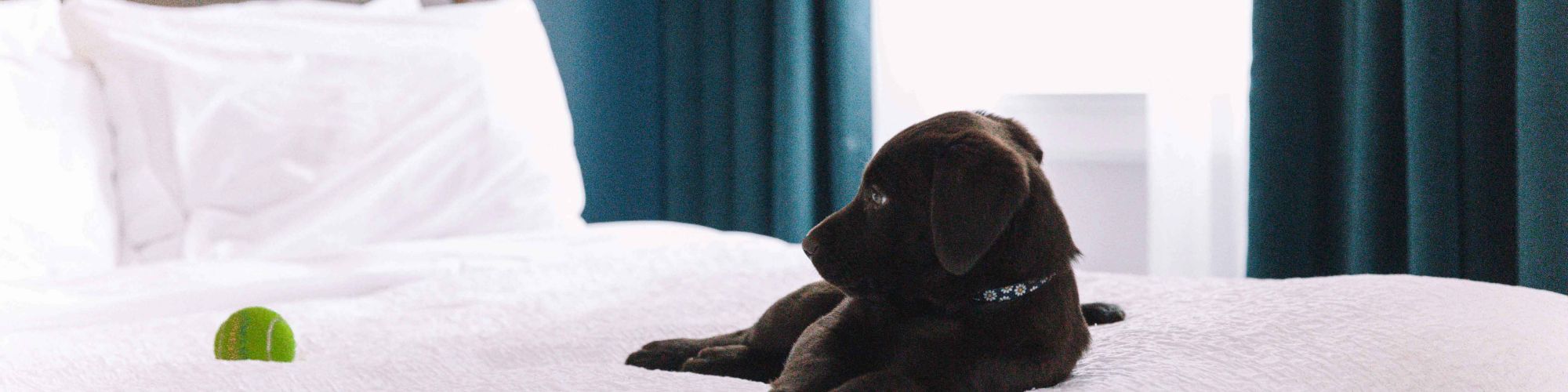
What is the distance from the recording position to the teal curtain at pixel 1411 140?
5.59 ft

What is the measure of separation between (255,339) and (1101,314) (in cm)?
70

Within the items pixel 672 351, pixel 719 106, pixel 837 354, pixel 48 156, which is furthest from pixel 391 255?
pixel 719 106

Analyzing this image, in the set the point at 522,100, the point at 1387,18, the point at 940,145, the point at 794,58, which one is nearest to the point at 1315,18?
the point at 1387,18

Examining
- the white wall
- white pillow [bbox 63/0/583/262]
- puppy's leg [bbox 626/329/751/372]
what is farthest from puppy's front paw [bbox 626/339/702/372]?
the white wall

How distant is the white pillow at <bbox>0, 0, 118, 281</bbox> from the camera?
152 centimetres

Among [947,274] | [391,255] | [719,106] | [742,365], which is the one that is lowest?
[719,106]

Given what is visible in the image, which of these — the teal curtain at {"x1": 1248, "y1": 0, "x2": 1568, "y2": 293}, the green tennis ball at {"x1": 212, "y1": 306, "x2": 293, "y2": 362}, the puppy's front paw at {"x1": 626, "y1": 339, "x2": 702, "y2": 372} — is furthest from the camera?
the teal curtain at {"x1": 1248, "y1": 0, "x2": 1568, "y2": 293}

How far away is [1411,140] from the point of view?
6.10ft

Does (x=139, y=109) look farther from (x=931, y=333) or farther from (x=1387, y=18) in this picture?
(x=1387, y=18)

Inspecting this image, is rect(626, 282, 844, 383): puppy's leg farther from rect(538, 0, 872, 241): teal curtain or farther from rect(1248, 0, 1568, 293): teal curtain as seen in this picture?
rect(538, 0, 872, 241): teal curtain

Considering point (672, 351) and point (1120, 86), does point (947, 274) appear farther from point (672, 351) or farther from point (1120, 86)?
point (1120, 86)

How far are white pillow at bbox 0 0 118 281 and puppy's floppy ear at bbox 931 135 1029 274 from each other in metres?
1.20

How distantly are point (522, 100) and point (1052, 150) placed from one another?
1055 mm

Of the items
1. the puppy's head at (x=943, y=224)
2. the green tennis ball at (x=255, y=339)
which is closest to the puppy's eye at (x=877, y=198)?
the puppy's head at (x=943, y=224)
